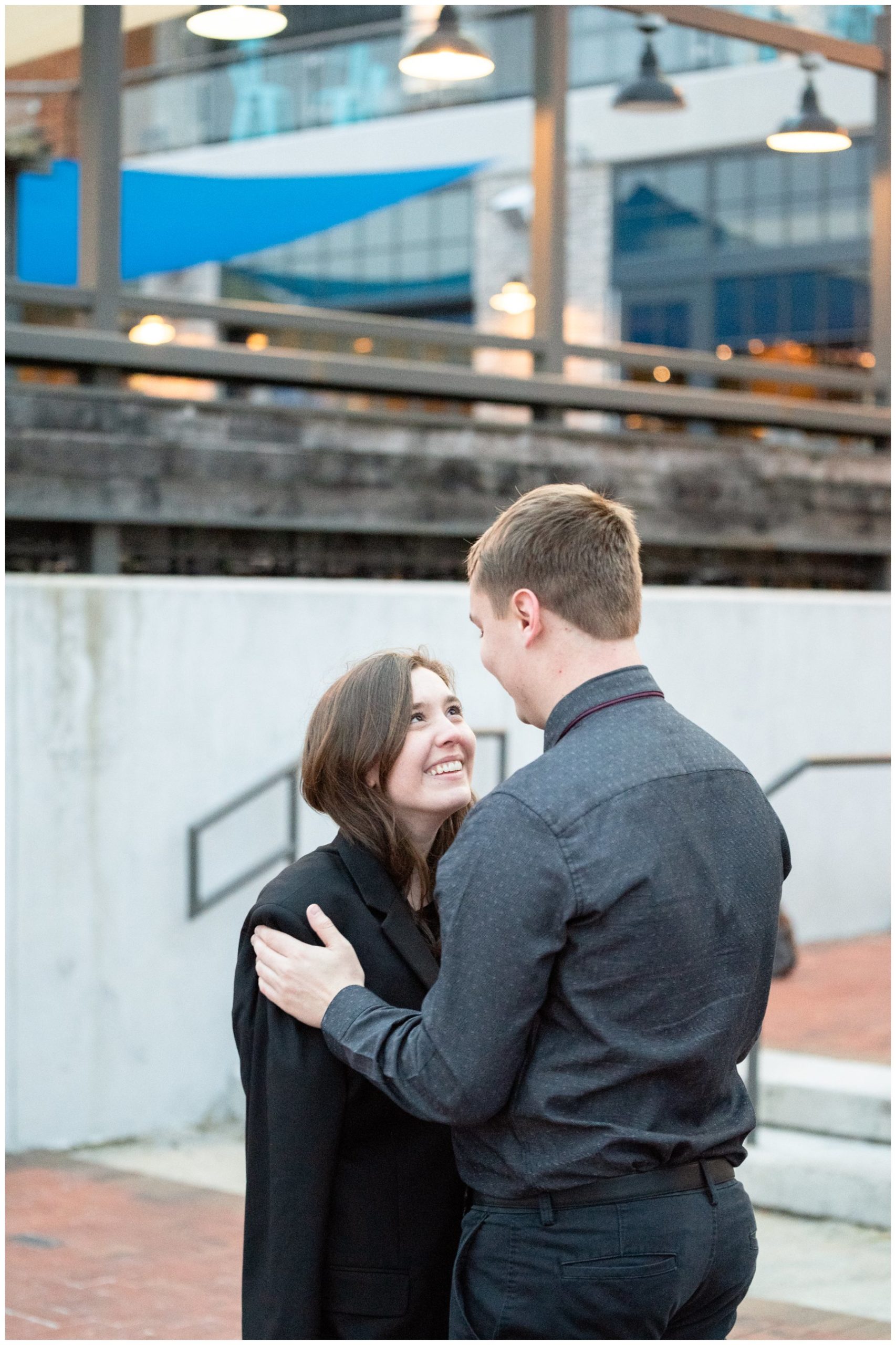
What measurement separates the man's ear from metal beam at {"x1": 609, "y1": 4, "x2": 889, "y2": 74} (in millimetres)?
5798

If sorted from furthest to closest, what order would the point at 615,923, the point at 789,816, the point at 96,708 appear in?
the point at 789,816
the point at 96,708
the point at 615,923

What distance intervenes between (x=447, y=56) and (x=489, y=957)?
6.35 metres

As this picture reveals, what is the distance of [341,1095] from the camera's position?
7.52ft

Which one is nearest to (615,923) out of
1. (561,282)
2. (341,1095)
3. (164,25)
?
(341,1095)

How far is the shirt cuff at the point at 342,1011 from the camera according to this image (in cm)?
219

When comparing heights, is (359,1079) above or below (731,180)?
below

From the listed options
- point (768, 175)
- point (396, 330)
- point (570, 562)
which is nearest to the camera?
point (570, 562)

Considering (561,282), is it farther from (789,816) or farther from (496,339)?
(789,816)

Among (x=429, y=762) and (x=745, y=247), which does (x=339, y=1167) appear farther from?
(x=745, y=247)

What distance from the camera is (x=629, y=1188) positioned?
2.09m

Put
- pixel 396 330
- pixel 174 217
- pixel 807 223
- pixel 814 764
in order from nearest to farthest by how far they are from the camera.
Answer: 1. pixel 814 764
2. pixel 396 330
3. pixel 174 217
4. pixel 807 223

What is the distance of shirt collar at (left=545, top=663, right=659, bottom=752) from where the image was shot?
217 cm

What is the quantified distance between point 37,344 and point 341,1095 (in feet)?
14.8

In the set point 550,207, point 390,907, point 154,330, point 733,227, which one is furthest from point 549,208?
point 733,227
